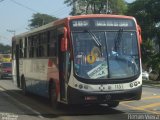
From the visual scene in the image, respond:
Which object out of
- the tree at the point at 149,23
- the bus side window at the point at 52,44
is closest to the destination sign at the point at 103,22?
the bus side window at the point at 52,44

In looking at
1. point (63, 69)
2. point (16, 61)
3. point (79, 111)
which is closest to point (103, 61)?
point (63, 69)

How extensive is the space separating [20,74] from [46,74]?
6641 mm

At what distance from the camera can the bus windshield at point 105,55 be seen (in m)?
15.4

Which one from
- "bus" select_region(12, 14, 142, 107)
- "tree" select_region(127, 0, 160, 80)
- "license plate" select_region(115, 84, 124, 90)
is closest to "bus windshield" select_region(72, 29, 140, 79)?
"bus" select_region(12, 14, 142, 107)

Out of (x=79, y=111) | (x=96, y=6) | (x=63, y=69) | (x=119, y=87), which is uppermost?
(x=96, y=6)

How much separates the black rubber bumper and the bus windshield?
0.50m

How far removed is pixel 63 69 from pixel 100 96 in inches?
66.5

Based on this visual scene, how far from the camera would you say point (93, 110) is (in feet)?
56.7

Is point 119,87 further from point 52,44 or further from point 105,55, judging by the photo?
point 52,44

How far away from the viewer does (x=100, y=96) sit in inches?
602

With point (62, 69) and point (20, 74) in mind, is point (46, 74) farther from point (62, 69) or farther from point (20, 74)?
point (20, 74)

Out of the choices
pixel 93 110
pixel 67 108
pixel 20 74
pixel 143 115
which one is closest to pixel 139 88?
pixel 143 115

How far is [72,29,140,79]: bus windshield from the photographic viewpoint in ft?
50.6

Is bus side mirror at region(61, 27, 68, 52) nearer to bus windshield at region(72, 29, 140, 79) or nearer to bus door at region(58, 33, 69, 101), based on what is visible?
bus door at region(58, 33, 69, 101)
